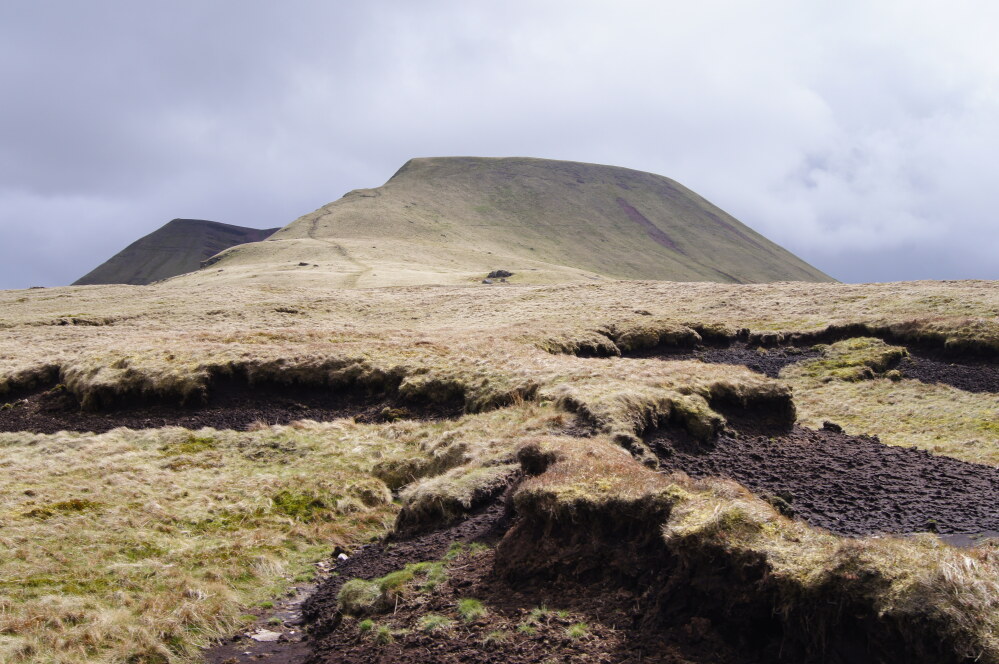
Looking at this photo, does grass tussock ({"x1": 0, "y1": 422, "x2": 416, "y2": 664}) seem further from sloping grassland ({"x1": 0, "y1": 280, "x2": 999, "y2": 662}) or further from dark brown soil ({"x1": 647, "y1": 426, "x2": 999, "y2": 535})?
dark brown soil ({"x1": 647, "y1": 426, "x2": 999, "y2": 535})

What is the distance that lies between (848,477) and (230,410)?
23.2 meters

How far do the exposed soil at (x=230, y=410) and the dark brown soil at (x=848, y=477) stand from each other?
33.3 feet

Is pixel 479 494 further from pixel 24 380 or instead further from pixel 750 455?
pixel 24 380

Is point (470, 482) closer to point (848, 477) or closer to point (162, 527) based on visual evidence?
point (162, 527)

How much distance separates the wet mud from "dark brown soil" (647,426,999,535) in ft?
0.07

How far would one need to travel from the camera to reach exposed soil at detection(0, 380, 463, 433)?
82.1ft

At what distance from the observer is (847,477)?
17.2 metres

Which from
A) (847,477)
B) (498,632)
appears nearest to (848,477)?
(847,477)

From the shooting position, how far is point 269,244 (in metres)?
150

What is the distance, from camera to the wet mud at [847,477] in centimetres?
1461


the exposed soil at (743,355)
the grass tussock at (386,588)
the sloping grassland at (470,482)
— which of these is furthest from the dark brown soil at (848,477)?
the exposed soil at (743,355)

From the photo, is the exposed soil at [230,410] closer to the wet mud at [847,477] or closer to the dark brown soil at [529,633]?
the wet mud at [847,477]

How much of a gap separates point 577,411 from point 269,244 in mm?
144822

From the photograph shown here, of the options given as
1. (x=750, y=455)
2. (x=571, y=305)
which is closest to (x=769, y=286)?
(x=571, y=305)
